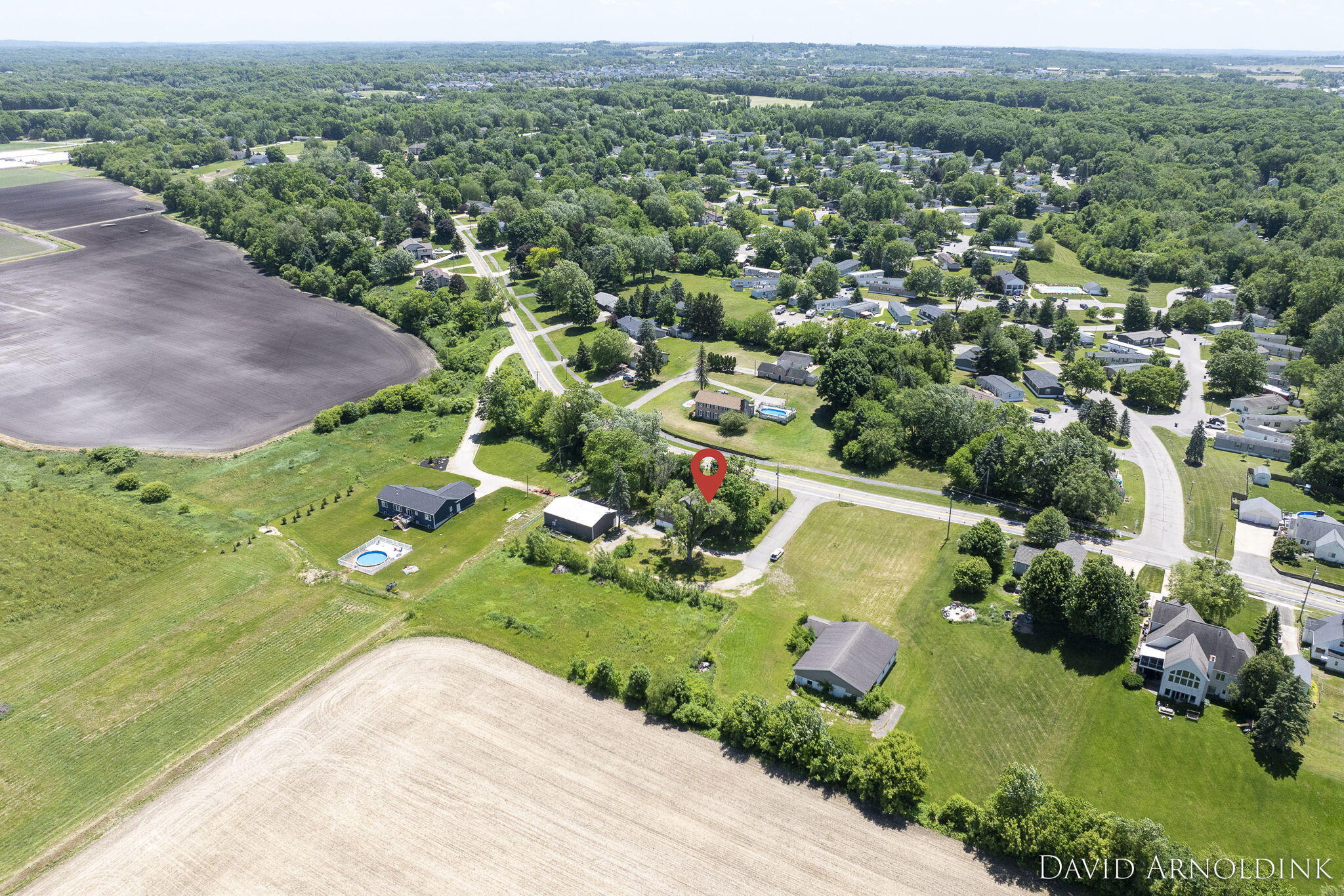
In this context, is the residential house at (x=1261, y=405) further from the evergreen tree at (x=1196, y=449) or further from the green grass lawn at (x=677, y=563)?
the green grass lawn at (x=677, y=563)

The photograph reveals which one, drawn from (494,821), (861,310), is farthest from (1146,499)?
(494,821)

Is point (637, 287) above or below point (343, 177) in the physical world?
below

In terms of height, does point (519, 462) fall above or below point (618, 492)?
below

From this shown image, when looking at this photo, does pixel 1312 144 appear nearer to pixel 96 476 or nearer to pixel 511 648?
pixel 511 648

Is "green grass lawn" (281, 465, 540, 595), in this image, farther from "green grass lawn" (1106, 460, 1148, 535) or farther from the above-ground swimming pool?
"green grass lawn" (1106, 460, 1148, 535)

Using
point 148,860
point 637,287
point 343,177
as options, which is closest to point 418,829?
point 148,860

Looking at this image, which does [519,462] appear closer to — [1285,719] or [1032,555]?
[1032,555]
